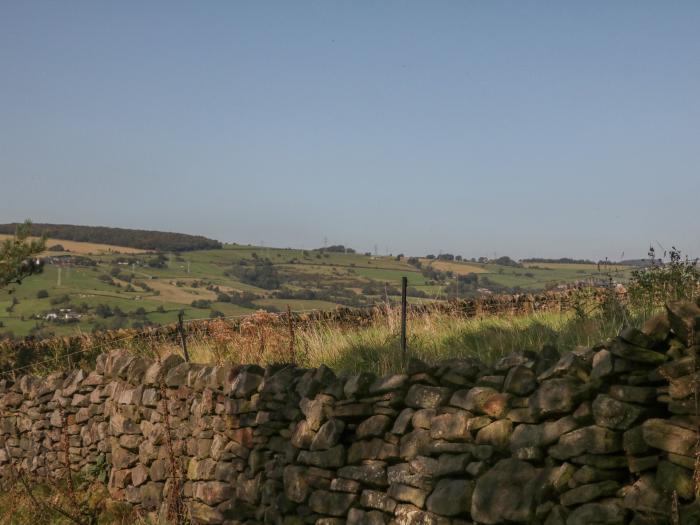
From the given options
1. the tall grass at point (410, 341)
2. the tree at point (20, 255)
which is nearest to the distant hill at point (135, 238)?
the tree at point (20, 255)

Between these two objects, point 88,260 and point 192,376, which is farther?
point 88,260

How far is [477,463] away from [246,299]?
49.5 m

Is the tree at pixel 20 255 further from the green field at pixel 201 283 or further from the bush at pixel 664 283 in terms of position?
the green field at pixel 201 283

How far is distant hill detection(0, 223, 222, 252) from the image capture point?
78.2 m

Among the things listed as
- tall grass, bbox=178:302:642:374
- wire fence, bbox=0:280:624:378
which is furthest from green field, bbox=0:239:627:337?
tall grass, bbox=178:302:642:374

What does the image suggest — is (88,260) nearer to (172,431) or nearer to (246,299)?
(246,299)

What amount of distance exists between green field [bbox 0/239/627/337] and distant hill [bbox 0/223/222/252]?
2.32 metres

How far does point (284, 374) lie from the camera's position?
859 centimetres

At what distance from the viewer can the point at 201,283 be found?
6400 cm

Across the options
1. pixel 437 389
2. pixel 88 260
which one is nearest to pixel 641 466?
pixel 437 389

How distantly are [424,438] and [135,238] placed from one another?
254ft

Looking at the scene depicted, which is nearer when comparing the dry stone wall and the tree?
the dry stone wall

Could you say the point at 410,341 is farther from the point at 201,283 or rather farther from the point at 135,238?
the point at 135,238

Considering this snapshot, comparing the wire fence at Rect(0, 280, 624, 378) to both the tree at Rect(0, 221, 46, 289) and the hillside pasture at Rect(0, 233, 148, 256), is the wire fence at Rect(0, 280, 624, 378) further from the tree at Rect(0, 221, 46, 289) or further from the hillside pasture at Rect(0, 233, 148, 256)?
the hillside pasture at Rect(0, 233, 148, 256)
